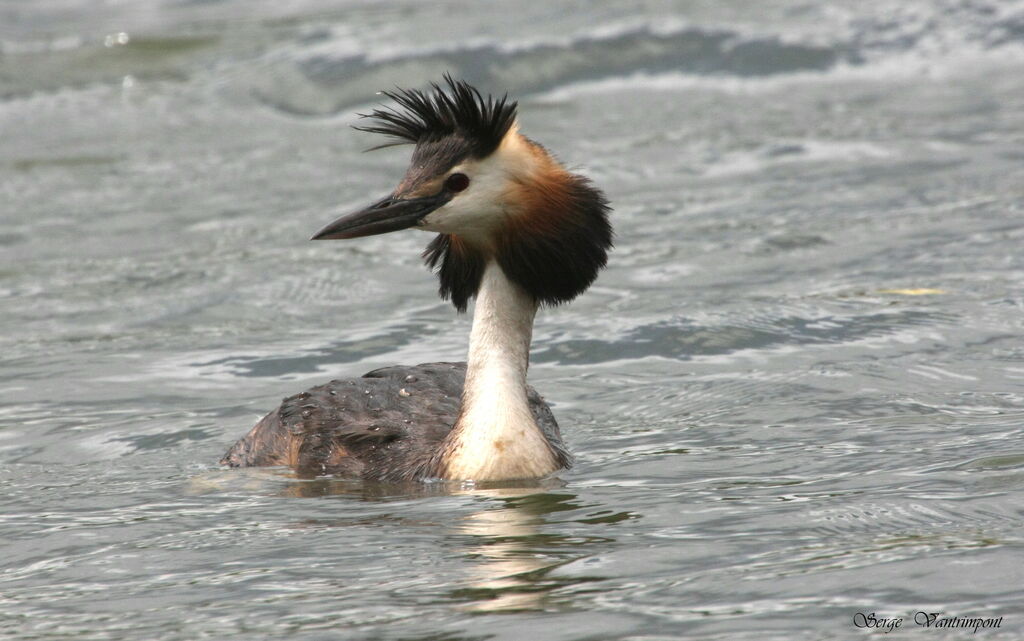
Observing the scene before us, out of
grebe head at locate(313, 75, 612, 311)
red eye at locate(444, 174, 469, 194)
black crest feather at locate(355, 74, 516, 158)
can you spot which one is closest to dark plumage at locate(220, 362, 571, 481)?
grebe head at locate(313, 75, 612, 311)

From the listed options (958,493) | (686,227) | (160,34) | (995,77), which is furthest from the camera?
(160,34)

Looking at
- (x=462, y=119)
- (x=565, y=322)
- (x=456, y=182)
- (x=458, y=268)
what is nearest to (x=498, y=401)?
(x=458, y=268)

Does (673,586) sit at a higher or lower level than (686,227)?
lower


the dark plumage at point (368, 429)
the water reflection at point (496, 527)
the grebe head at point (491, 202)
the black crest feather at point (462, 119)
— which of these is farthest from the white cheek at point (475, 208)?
the water reflection at point (496, 527)

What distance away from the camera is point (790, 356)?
10.7 m

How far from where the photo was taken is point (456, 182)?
802 centimetres

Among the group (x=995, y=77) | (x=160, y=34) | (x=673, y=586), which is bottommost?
(x=673, y=586)

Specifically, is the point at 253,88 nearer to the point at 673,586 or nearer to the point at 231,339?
the point at 231,339

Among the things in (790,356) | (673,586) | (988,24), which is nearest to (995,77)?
(988,24)

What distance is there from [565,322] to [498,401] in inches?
153

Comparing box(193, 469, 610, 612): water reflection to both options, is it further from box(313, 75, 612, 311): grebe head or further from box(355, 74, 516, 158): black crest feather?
box(355, 74, 516, 158): black crest feather

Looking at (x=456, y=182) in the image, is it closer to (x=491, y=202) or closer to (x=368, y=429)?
(x=491, y=202)

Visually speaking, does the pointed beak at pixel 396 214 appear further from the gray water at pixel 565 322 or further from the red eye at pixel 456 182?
the gray water at pixel 565 322

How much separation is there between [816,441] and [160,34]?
15.4 meters
